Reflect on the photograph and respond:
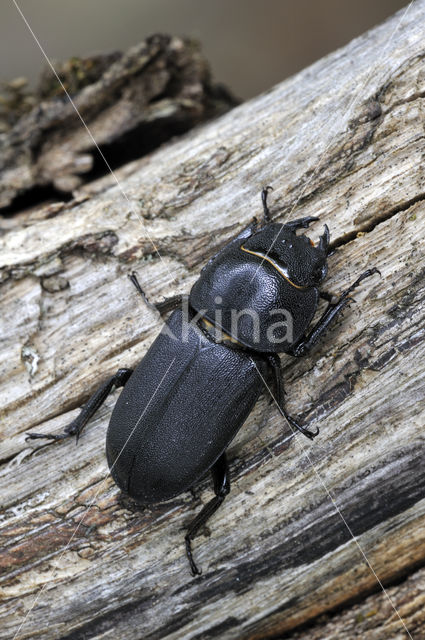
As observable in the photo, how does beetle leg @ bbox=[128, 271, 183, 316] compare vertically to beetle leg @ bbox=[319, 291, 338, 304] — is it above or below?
above

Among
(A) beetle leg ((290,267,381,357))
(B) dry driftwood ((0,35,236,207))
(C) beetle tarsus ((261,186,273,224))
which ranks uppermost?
(B) dry driftwood ((0,35,236,207))

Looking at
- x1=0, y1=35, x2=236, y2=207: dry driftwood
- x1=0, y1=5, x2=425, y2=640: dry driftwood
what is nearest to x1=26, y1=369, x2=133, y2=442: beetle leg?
x1=0, y1=5, x2=425, y2=640: dry driftwood

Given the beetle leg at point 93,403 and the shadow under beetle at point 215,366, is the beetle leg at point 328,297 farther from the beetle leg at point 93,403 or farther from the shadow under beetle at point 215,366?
the beetle leg at point 93,403

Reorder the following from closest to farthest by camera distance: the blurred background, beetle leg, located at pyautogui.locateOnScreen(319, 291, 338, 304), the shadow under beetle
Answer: the shadow under beetle → beetle leg, located at pyautogui.locateOnScreen(319, 291, 338, 304) → the blurred background

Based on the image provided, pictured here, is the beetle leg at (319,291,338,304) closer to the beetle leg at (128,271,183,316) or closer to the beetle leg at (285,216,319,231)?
the beetle leg at (285,216,319,231)

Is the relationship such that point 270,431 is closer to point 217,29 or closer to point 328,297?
point 328,297

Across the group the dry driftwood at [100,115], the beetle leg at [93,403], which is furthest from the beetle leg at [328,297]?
the dry driftwood at [100,115]
